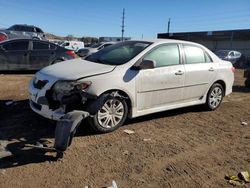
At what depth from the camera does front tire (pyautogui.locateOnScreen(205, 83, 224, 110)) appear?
7320 mm

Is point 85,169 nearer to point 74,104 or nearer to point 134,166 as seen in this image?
point 134,166

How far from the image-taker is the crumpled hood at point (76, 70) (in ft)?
17.3

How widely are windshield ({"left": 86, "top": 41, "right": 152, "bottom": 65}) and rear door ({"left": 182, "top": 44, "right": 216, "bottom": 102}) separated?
1038 millimetres

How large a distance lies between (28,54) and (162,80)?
7.79 meters

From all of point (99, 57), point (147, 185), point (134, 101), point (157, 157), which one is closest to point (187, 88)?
point (134, 101)

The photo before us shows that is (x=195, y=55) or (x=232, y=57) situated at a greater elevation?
(x=195, y=55)

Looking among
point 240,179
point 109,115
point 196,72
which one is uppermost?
point 196,72

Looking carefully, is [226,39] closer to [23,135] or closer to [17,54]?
[17,54]

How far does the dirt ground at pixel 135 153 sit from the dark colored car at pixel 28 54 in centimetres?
560

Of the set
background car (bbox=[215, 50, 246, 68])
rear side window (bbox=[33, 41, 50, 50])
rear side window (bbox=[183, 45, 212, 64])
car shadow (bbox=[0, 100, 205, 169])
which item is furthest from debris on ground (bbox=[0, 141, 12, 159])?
background car (bbox=[215, 50, 246, 68])

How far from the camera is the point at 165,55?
635cm

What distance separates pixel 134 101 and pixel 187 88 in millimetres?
1492

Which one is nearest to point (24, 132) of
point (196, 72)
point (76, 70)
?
point (76, 70)

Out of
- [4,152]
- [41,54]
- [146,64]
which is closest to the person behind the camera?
[4,152]
